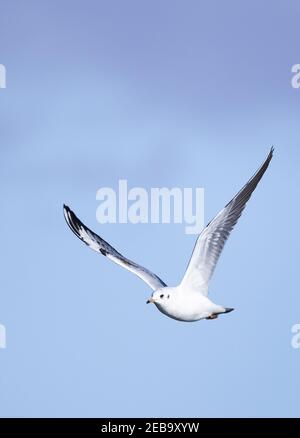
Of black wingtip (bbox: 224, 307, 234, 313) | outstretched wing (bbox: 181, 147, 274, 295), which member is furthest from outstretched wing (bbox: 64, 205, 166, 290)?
black wingtip (bbox: 224, 307, 234, 313)

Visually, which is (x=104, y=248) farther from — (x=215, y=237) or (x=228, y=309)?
(x=228, y=309)

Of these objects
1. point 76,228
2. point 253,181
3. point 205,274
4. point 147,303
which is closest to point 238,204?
point 253,181

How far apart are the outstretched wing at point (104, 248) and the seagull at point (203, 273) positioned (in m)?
0.19

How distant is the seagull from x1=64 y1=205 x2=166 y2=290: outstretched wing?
0.63 ft

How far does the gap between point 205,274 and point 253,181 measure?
1081mm

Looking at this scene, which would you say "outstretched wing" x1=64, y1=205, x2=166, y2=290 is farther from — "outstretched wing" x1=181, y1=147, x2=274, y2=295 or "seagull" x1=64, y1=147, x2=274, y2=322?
"outstretched wing" x1=181, y1=147, x2=274, y2=295

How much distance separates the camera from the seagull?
849cm

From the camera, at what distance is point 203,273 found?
875cm

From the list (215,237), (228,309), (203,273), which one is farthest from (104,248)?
(228,309)

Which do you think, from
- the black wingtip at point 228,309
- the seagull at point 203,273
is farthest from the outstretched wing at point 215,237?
the black wingtip at point 228,309

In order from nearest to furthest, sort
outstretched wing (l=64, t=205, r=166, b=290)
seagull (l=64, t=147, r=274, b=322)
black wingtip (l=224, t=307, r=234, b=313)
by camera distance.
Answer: seagull (l=64, t=147, r=274, b=322)
black wingtip (l=224, t=307, r=234, b=313)
outstretched wing (l=64, t=205, r=166, b=290)

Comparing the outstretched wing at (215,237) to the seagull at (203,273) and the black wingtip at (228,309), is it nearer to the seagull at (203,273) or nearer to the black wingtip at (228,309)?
the seagull at (203,273)
